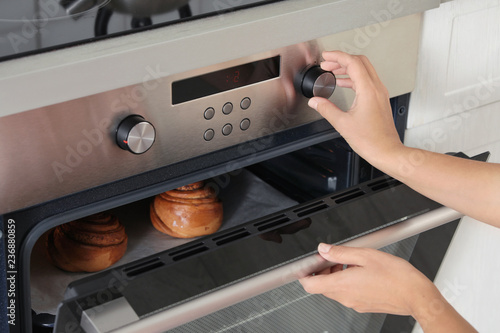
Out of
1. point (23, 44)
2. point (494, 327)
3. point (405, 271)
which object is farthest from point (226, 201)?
point (494, 327)

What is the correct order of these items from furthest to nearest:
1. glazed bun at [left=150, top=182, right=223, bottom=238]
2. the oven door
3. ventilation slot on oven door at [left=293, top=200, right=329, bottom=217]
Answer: glazed bun at [left=150, top=182, right=223, bottom=238] → ventilation slot on oven door at [left=293, top=200, right=329, bottom=217] → the oven door

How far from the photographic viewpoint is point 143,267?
639mm

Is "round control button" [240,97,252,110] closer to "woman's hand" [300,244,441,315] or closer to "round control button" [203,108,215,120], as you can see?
"round control button" [203,108,215,120]

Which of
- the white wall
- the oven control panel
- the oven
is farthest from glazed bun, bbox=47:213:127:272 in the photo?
the white wall

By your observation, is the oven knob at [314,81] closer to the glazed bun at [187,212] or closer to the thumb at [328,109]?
the thumb at [328,109]

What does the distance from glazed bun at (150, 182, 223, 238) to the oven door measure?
168 mm

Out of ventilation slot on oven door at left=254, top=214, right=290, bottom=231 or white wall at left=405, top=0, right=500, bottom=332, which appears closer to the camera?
ventilation slot on oven door at left=254, top=214, right=290, bottom=231

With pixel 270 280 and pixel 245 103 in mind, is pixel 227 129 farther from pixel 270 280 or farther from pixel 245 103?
pixel 270 280

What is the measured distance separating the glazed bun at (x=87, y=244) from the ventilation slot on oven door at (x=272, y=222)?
0.21m

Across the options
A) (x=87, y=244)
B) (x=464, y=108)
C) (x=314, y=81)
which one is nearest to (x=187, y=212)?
(x=87, y=244)

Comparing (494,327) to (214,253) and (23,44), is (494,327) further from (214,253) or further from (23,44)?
(23,44)

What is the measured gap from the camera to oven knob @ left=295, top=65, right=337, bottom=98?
785mm

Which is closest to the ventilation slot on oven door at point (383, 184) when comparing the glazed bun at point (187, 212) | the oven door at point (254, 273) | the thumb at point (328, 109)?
the oven door at point (254, 273)

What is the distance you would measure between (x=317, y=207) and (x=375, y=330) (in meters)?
0.31
